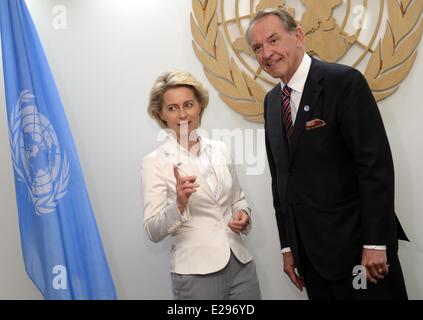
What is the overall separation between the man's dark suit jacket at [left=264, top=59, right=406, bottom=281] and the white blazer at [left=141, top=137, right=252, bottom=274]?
0.93ft

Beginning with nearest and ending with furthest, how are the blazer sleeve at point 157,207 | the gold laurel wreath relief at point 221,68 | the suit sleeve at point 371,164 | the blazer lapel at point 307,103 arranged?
1. the suit sleeve at point 371,164
2. the blazer lapel at point 307,103
3. the blazer sleeve at point 157,207
4. the gold laurel wreath relief at point 221,68

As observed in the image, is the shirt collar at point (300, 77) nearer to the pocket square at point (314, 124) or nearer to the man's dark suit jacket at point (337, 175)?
the man's dark suit jacket at point (337, 175)

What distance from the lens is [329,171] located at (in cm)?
168

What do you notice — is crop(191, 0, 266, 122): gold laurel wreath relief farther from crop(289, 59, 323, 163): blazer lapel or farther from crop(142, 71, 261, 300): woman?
crop(289, 59, 323, 163): blazer lapel

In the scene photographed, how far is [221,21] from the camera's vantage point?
2533 millimetres

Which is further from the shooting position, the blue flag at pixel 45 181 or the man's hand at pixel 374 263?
the blue flag at pixel 45 181

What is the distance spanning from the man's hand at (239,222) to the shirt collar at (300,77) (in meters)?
0.57

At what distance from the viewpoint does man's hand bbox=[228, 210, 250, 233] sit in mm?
1873

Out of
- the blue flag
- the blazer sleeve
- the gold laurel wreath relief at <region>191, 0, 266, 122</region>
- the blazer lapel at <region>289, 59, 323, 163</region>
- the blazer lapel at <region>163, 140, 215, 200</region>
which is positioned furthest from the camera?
the gold laurel wreath relief at <region>191, 0, 266, 122</region>

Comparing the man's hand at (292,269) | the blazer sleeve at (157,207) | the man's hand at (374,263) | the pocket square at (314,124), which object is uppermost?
the pocket square at (314,124)

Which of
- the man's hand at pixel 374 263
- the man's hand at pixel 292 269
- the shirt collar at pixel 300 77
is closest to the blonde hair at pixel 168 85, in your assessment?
the shirt collar at pixel 300 77

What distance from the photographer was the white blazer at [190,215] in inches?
72.2

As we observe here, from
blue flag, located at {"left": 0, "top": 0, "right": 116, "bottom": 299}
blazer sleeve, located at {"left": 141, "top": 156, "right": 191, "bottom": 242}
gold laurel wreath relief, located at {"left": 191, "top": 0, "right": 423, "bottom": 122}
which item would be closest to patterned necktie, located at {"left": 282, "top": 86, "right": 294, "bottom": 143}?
blazer sleeve, located at {"left": 141, "top": 156, "right": 191, "bottom": 242}

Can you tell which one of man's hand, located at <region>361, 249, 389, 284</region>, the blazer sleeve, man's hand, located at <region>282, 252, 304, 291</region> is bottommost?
man's hand, located at <region>282, 252, 304, 291</region>
